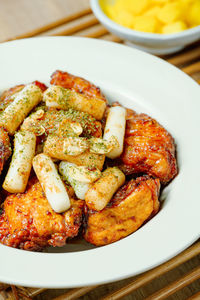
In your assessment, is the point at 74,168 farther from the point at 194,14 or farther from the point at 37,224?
the point at 194,14

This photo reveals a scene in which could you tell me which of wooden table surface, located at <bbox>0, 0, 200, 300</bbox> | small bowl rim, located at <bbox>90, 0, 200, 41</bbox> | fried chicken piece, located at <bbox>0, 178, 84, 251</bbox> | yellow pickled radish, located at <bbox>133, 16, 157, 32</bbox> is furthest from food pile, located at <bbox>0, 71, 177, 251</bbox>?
yellow pickled radish, located at <bbox>133, 16, 157, 32</bbox>

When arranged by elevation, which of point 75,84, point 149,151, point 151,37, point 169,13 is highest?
point 169,13

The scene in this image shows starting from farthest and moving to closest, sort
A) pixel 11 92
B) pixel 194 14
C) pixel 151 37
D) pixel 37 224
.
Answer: pixel 194 14 → pixel 151 37 → pixel 11 92 → pixel 37 224

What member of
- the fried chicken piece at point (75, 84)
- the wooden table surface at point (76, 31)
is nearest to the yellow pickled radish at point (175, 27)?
the wooden table surface at point (76, 31)

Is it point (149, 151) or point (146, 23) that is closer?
point (149, 151)

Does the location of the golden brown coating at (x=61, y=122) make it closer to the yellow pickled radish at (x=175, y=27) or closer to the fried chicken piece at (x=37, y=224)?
the fried chicken piece at (x=37, y=224)

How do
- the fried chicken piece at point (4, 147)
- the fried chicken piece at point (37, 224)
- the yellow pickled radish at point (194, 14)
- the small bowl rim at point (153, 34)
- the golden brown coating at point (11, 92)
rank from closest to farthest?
the fried chicken piece at point (37, 224) → the fried chicken piece at point (4, 147) → the golden brown coating at point (11, 92) → the small bowl rim at point (153, 34) → the yellow pickled radish at point (194, 14)

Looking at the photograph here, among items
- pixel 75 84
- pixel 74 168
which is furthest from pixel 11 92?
pixel 74 168
